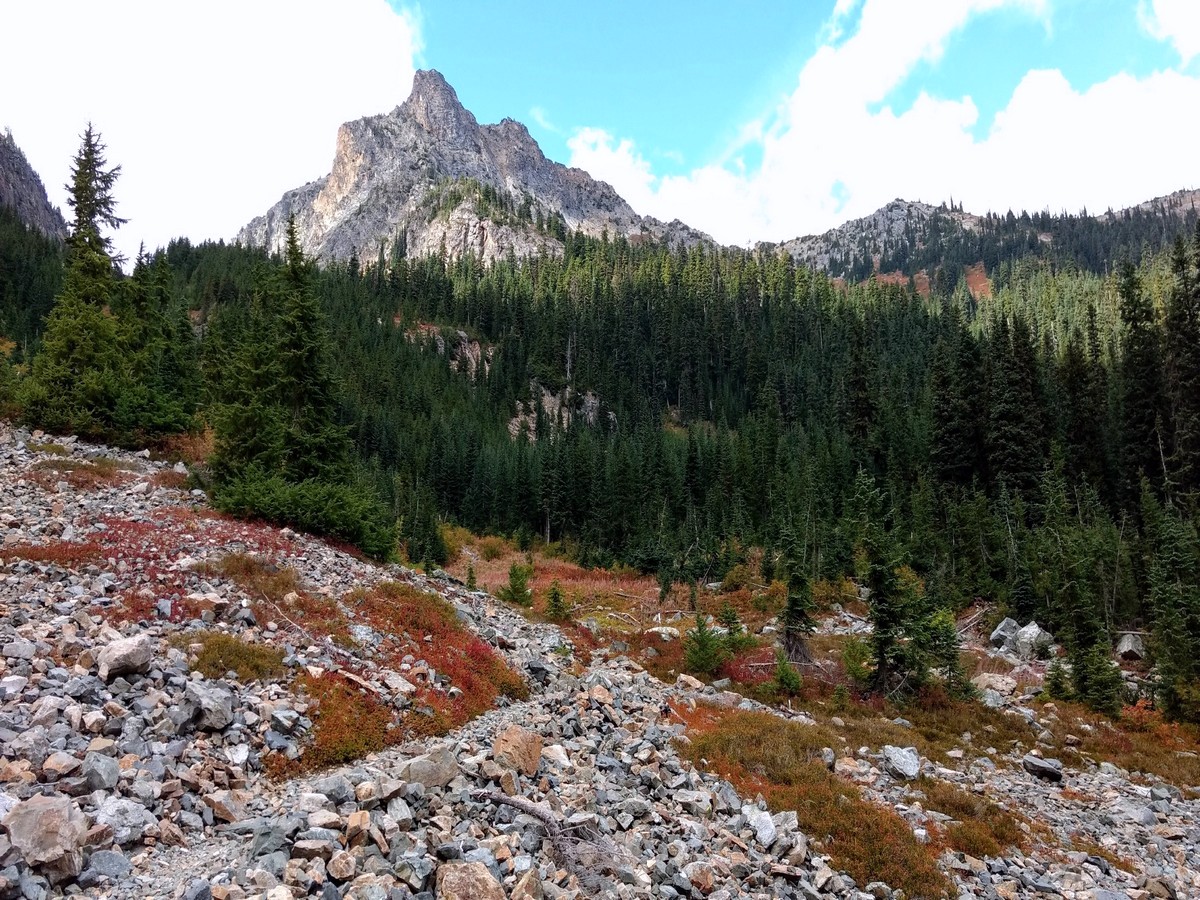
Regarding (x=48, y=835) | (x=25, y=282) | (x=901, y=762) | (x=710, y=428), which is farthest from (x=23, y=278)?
(x=901, y=762)

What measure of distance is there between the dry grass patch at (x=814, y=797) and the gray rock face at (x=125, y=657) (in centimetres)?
1166

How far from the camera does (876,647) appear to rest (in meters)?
22.5

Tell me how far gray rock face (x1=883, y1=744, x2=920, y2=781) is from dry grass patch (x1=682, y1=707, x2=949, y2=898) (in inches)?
77.8

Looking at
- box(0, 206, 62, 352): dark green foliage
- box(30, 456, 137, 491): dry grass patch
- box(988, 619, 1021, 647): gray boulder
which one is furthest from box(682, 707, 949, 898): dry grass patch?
box(0, 206, 62, 352): dark green foliage

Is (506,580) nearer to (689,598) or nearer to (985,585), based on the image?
(689,598)

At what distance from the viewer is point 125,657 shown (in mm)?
10289

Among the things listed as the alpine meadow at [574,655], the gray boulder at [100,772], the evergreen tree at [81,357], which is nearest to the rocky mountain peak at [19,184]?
the alpine meadow at [574,655]

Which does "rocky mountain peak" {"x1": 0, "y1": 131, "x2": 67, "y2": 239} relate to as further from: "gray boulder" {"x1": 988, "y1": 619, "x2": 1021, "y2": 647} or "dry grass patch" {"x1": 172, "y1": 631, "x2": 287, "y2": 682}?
"gray boulder" {"x1": 988, "y1": 619, "x2": 1021, "y2": 647}

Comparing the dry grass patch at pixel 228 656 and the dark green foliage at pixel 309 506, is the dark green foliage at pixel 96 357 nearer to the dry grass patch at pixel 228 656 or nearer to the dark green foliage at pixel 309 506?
the dark green foliage at pixel 309 506

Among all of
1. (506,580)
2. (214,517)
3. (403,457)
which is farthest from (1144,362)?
(403,457)

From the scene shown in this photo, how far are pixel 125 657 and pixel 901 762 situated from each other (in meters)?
17.4

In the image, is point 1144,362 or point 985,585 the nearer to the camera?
point 985,585

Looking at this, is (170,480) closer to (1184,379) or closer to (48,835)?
(48,835)

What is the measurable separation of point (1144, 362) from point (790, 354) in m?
88.3
